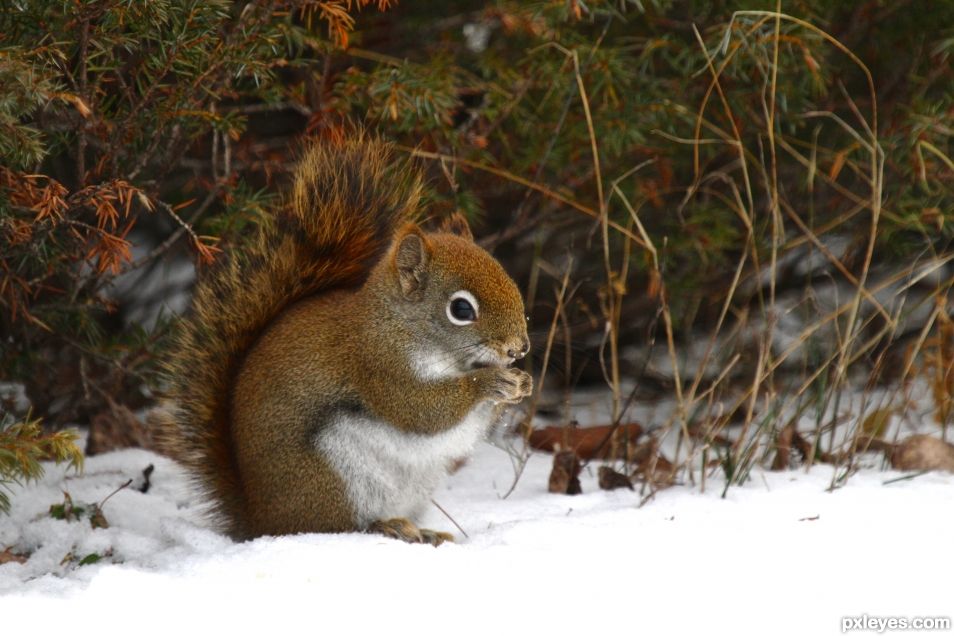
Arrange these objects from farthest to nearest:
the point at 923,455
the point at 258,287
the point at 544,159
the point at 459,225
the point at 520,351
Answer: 1. the point at 544,159
2. the point at 923,455
3. the point at 459,225
4. the point at 258,287
5. the point at 520,351

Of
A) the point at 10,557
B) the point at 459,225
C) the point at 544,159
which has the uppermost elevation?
the point at 544,159

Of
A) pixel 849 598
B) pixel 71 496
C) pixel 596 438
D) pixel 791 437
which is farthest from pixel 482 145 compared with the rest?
pixel 849 598

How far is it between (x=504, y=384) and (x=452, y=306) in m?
0.17

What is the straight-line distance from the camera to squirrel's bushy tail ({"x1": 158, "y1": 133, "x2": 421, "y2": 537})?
2166mm

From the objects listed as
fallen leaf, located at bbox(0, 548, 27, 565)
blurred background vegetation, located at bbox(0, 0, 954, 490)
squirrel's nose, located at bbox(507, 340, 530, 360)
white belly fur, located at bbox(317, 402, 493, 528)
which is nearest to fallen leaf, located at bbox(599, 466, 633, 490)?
blurred background vegetation, located at bbox(0, 0, 954, 490)

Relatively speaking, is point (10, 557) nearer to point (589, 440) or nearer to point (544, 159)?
point (589, 440)

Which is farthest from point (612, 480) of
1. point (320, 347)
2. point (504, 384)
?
point (320, 347)

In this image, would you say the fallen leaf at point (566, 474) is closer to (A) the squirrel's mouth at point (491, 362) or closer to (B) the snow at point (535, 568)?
(B) the snow at point (535, 568)

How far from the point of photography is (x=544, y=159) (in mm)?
2775

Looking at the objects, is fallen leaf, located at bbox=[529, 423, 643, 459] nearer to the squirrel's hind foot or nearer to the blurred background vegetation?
the blurred background vegetation

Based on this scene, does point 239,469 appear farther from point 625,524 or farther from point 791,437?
point 791,437

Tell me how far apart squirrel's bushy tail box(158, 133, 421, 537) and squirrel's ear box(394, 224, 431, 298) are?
0.20m

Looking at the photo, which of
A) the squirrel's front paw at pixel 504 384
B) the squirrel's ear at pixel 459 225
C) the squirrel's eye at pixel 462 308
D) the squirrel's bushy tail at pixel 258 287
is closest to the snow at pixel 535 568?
the squirrel's bushy tail at pixel 258 287

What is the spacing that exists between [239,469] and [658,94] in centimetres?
144
